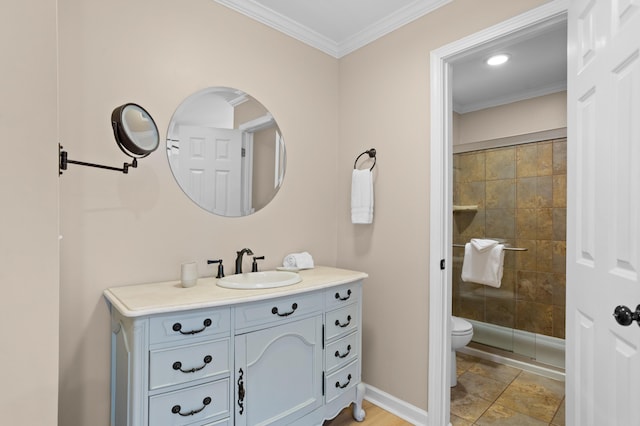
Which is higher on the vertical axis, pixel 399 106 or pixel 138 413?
pixel 399 106

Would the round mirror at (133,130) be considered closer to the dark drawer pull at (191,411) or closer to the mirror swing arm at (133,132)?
the mirror swing arm at (133,132)

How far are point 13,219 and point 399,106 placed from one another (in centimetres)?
201

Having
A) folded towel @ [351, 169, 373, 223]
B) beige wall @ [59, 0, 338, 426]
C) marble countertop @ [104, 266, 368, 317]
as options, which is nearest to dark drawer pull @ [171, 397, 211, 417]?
marble countertop @ [104, 266, 368, 317]

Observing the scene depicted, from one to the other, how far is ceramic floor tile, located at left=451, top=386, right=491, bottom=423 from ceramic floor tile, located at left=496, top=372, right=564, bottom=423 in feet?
0.47

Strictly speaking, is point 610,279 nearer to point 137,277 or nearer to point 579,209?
point 579,209

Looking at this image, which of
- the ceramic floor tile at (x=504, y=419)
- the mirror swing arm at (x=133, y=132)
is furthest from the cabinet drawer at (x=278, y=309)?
the ceramic floor tile at (x=504, y=419)

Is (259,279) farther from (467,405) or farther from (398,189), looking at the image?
(467,405)

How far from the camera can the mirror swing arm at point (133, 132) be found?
143 cm

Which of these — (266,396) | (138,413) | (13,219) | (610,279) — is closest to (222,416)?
(266,396)

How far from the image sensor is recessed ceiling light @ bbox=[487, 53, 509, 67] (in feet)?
8.57

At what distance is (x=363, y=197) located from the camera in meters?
2.23

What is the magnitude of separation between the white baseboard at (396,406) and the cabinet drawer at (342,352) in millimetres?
466

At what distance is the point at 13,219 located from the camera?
831 mm

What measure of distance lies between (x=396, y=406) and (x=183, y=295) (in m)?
1.57
